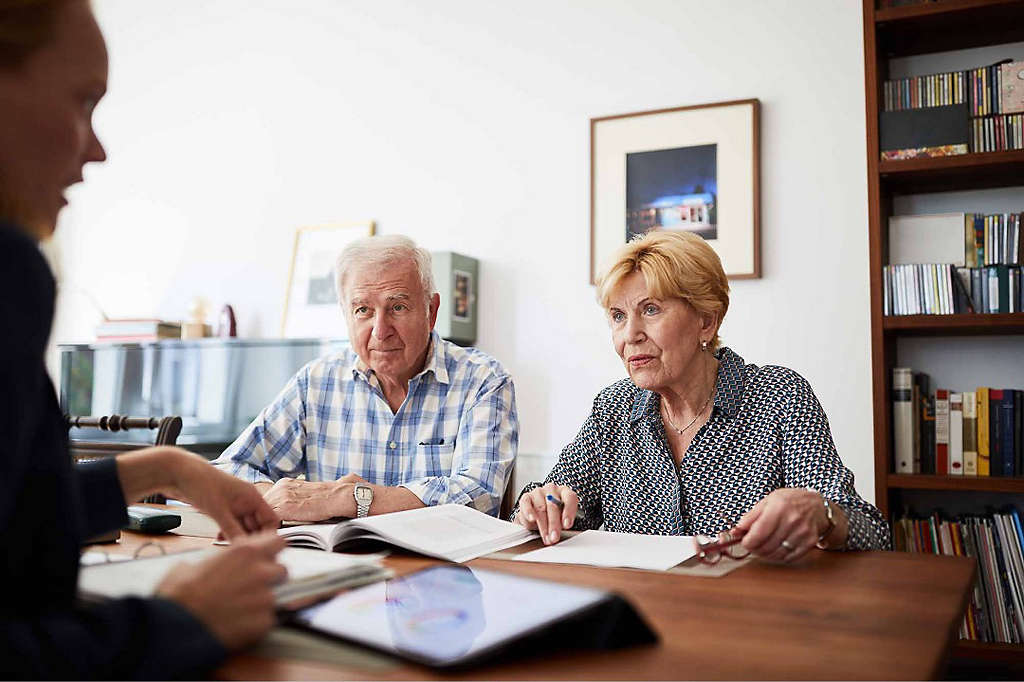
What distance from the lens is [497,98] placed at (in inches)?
142

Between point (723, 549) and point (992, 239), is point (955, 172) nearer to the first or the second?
point (992, 239)

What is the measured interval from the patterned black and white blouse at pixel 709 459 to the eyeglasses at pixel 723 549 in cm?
35

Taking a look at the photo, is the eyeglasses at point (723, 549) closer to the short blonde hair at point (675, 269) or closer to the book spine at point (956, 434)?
the short blonde hair at point (675, 269)

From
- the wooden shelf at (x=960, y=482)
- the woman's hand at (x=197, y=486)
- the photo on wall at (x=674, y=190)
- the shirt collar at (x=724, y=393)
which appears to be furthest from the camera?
the photo on wall at (x=674, y=190)

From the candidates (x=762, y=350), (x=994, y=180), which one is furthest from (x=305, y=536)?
(x=994, y=180)

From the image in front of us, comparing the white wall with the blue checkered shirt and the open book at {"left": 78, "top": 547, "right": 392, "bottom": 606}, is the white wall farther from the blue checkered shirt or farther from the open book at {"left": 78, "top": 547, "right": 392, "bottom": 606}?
the open book at {"left": 78, "top": 547, "right": 392, "bottom": 606}

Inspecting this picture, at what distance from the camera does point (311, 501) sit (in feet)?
5.02

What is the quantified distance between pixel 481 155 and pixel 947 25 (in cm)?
177

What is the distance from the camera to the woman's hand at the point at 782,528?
3.78 ft

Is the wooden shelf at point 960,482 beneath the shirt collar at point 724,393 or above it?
beneath

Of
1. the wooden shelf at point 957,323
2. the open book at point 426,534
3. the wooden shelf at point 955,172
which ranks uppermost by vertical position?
the wooden shelf at point 955,172

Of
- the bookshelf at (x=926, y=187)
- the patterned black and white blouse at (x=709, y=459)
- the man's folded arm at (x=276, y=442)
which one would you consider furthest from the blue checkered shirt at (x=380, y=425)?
the bookshelf at (x=926, y=187)

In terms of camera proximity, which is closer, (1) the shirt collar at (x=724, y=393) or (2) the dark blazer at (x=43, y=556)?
(2) the dark blazer at (x=43, y=556)

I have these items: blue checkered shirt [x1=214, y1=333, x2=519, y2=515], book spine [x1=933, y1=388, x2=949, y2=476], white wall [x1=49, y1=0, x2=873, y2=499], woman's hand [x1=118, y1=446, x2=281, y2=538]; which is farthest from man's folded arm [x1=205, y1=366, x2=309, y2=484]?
book spine [x1=933, y1=388, x2=949, y2=476]
